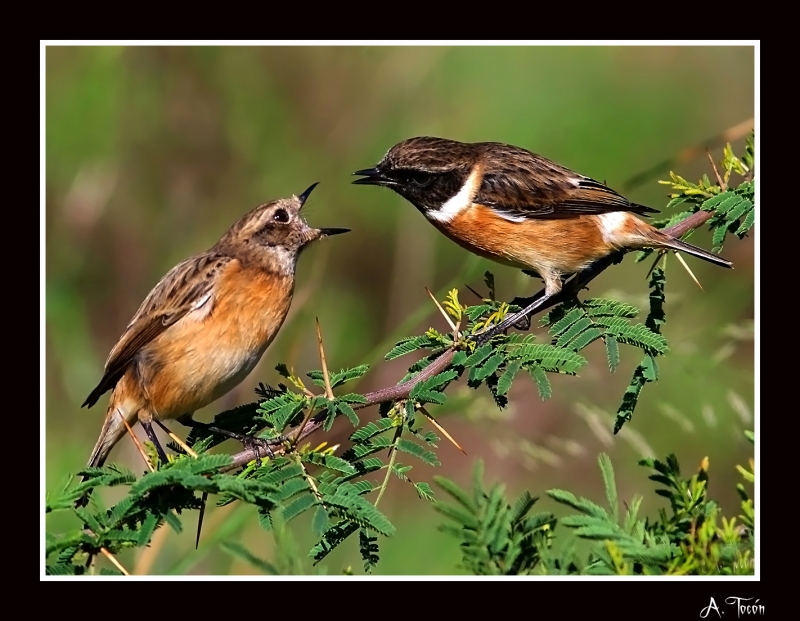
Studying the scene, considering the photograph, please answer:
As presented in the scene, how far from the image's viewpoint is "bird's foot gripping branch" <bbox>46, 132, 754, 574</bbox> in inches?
131

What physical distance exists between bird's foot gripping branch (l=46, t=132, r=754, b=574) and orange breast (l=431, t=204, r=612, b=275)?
153 centimetres

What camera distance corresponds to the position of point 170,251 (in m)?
7.84

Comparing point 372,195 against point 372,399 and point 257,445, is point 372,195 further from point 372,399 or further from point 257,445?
point 372,399

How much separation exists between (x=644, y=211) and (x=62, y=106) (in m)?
5.11

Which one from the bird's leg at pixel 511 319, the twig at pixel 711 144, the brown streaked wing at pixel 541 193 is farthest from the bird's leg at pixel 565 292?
the twig at pixel 711 144

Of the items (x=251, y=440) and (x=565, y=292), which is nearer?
(x=251, y=440)

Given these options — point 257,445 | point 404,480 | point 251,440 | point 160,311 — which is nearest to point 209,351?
point 160,311

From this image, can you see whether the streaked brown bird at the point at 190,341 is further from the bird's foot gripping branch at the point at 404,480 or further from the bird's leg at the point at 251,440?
the bird's foot gripping branch at the point at 404,480

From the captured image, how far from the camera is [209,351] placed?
A: 521 cm

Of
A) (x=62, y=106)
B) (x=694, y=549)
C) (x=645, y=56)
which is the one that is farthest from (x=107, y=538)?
(x=645, y=56)

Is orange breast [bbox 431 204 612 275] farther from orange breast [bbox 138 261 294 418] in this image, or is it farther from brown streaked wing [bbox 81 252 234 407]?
brown streaked wing [bbox 81 252 234 407]

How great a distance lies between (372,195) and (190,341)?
12.3 ft

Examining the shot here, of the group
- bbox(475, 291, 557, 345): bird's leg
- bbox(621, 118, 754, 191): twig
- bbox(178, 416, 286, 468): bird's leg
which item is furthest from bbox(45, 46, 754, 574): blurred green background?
bbox(178, 416, 286, 468): bird's leg

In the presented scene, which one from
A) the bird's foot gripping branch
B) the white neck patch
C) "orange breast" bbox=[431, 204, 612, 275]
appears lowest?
the bird's foot gripping branch
